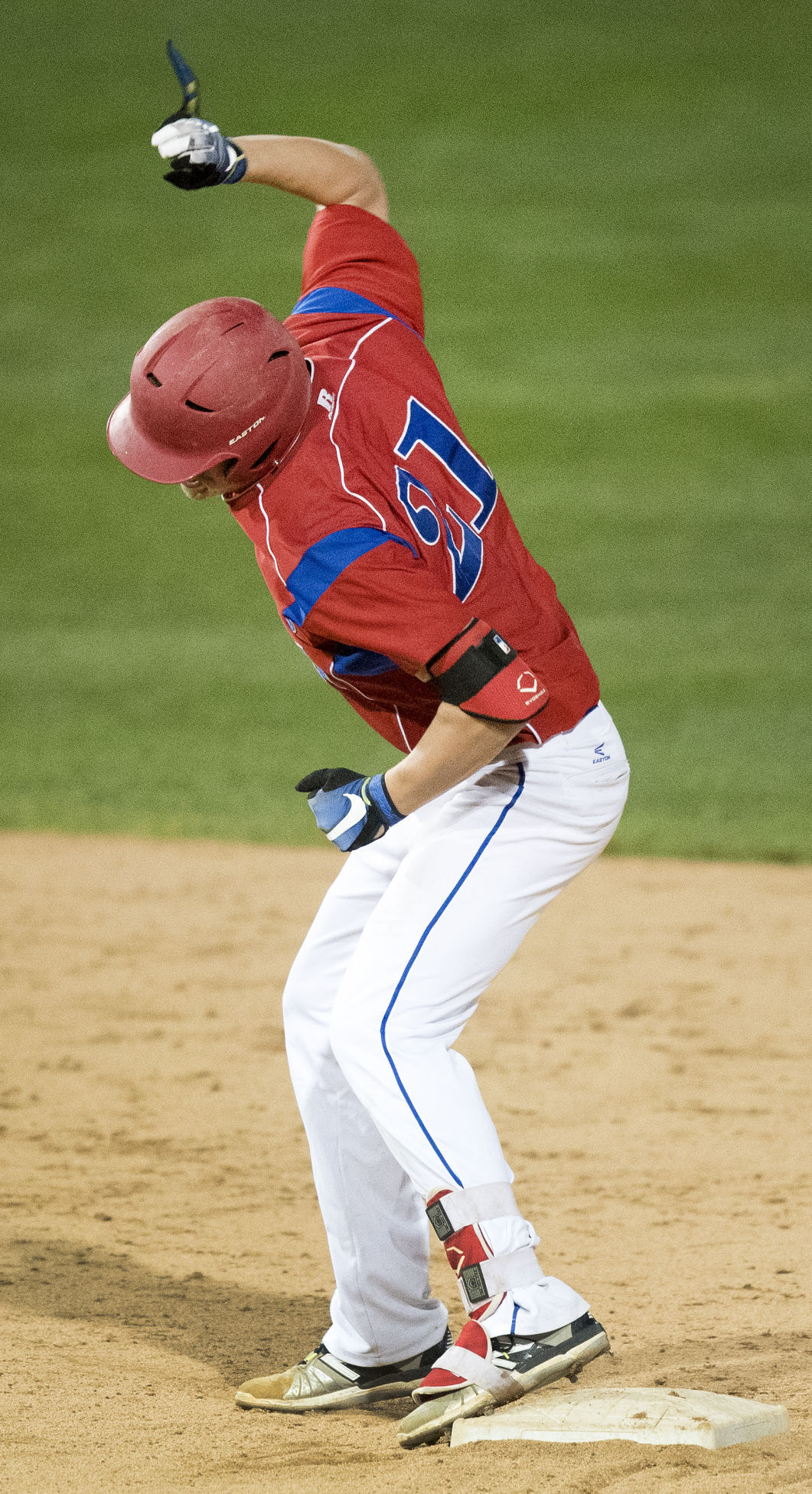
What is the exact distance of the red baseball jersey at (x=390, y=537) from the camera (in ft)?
8.34

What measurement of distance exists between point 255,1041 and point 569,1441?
2.81 meters

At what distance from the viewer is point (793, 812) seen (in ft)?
26.9

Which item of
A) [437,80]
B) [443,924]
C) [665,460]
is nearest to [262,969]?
[443,924]

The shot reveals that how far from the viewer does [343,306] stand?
301cm

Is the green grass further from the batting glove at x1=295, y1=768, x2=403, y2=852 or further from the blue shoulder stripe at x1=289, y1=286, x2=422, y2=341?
the batting glove at x1=295, y1=768, x2=403, y2=852

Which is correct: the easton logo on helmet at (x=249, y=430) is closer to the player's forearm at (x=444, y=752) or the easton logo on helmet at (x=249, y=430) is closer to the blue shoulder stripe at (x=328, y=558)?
the blue shoulder stripe at (x=328, y=558)

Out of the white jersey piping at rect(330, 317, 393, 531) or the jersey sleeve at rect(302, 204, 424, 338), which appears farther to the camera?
the jersey sleeve at rect(302, 204, 424, 338)

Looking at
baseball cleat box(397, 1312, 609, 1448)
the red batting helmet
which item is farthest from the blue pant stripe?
the red batting helmet

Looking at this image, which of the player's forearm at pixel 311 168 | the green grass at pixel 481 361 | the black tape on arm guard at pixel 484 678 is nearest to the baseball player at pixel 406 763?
the black tape on arm guard at pixel 484 678

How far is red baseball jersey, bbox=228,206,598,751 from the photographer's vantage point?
2.54 meters

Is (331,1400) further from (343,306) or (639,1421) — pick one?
(343,306)

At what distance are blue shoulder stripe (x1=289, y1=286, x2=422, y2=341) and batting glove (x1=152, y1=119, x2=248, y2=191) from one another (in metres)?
0.27

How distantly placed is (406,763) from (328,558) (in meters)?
0.36

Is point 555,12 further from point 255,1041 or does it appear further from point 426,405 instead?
point 426,405
